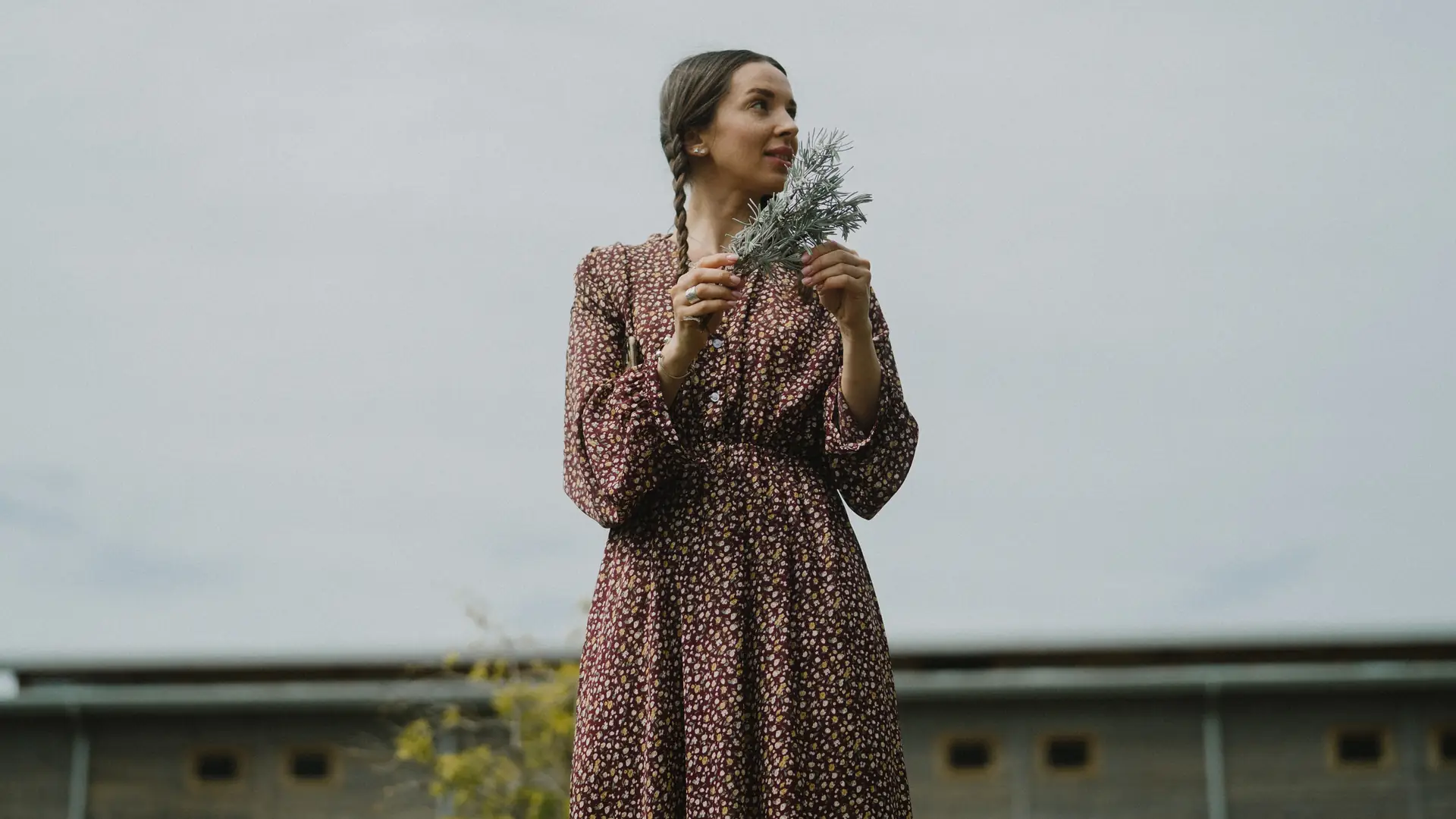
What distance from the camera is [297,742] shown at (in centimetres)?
1681

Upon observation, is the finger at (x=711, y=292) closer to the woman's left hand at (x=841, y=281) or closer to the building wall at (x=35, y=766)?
the woman's left hand at (x=841, y=281)

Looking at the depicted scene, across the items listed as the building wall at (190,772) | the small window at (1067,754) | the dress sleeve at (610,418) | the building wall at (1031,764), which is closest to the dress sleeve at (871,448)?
the dress sleeve at (610,418)

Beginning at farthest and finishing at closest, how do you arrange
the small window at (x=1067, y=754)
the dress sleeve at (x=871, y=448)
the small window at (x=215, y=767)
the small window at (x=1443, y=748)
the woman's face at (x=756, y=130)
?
the small window at (x=215, y=767) → the small window at (x=1443, y=748) → the small window at (x=1067, y=754) → the woman's face at (x=756, y=130) → the dress sleeve at (x=871, y=448)

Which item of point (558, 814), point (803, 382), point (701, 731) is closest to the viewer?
point (701, 731)

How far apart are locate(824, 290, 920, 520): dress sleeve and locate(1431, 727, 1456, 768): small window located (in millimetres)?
15962

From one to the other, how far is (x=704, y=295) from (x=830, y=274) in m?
0.20

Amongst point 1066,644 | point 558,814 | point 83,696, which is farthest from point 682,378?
point 83,696

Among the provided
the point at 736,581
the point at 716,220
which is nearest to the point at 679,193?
the point at 716,220

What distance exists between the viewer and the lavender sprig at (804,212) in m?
2.37

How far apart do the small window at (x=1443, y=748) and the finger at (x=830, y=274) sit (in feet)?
53.1

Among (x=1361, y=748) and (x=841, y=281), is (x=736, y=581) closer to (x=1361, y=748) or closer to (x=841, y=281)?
(x=841, y=281)

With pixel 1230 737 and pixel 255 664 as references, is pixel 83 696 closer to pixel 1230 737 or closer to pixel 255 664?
pixel 255 664

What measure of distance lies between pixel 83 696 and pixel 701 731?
1561 cm

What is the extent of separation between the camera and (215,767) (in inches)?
677
